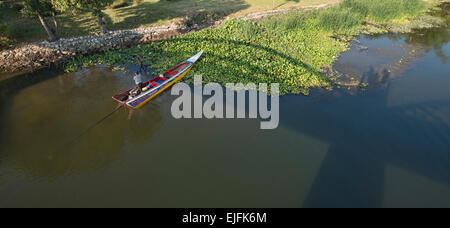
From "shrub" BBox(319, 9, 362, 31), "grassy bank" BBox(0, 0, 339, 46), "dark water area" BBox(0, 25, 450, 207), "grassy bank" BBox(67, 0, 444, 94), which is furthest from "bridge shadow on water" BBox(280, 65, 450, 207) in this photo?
"grassy bank" BBox(0, 0, 339, 46)

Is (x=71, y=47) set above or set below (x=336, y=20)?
below

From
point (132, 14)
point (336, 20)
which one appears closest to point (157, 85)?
point (132, 14)

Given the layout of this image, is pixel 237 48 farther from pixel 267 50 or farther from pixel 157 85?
pixel 157 85

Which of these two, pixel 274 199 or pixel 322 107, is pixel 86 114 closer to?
pixel 274 199

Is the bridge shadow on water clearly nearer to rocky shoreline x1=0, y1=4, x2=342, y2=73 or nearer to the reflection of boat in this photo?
the reflection of boat

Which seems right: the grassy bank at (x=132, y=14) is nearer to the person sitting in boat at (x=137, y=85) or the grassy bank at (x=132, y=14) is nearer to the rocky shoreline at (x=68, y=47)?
the rocky shoreline at (x=68, y=47)
